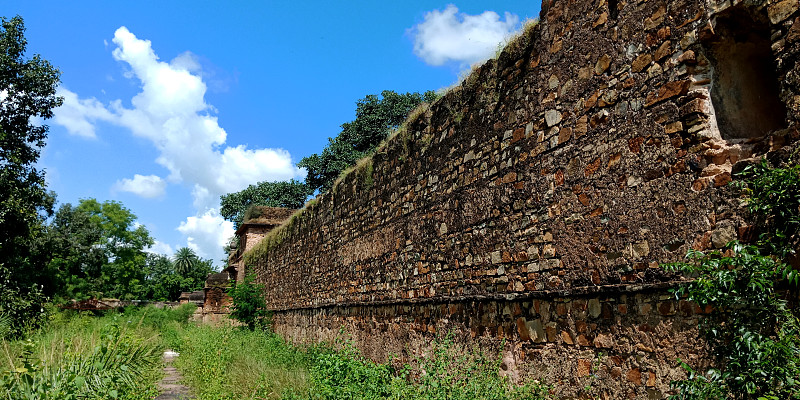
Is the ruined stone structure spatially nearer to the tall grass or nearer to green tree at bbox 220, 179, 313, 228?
green tree at bbox 220, 179, 313, 228

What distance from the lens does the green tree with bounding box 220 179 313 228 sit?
37.6 meters

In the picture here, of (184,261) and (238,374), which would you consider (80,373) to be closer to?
(238,374)

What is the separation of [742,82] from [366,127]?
28.4m

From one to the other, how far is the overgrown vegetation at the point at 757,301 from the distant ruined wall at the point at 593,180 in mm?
164

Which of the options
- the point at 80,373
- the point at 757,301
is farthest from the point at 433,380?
the point at 80,373

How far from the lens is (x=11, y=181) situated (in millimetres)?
13164

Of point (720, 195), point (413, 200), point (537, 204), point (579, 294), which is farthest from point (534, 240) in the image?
point (413, 200)

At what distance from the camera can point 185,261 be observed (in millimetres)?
58500

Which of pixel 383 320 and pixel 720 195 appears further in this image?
pixel 383 320

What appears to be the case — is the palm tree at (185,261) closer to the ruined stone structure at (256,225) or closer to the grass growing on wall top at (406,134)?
the ruined stone structure at (256,225)

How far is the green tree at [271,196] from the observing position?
37562 millimetres

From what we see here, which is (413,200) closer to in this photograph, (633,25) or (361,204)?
(361,204)

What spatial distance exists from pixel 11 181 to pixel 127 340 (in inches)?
357

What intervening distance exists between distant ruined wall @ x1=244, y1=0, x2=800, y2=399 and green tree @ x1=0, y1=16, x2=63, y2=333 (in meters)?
10.6
